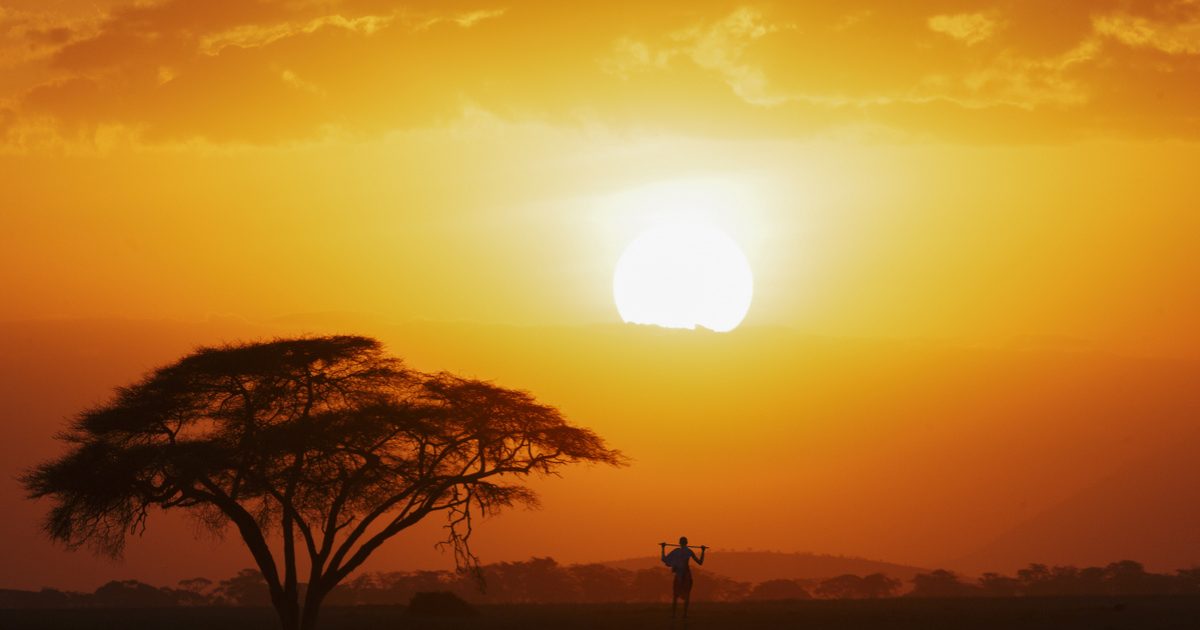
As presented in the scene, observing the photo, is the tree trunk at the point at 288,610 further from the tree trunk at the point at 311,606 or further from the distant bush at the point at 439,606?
the distant bush at the point at 439,606

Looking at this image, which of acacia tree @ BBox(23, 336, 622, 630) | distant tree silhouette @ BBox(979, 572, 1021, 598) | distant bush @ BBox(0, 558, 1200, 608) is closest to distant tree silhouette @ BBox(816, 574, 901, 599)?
distant bush @ BBox(0, 558, 1200, 608)

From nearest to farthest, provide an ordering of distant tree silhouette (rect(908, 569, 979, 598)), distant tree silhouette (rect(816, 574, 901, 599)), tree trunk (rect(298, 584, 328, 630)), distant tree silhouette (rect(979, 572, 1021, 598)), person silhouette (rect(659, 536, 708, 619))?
person silhouette (rect(659, 536, 708, 619)) → tree trunk (rect(298, 584, 328, 630)) → distant tree silhouette (rect(908, 569, 979, 598)) → distant tree silhouette (rect(816, 574, 901, 599)) → distant tree silhouette (rect(979, 572, 1021, 598))

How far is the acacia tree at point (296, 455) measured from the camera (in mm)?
50719

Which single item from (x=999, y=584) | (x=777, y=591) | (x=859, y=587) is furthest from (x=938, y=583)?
(x=777, y=591)

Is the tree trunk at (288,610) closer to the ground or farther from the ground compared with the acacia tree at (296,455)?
closer to the ground

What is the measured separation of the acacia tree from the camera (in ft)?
166

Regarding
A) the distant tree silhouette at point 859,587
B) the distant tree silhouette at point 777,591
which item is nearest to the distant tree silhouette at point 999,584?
the distant tree silhouette at point 859,587

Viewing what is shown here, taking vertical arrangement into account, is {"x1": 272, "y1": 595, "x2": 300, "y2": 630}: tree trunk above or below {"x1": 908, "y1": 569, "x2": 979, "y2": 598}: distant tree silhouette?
below

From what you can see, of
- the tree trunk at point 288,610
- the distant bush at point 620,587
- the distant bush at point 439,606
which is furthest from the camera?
the distant bush at point 620,587

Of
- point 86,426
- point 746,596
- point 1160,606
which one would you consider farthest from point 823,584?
point 86,426

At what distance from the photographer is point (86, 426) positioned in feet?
173

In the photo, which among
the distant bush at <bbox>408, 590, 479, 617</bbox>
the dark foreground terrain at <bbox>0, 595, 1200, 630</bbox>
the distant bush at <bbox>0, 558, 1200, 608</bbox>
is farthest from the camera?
the distant bush at <bbox>0, 558, 1200, 608</bbox>

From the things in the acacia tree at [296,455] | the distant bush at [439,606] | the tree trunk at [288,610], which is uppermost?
the acacia tree at [296,455]

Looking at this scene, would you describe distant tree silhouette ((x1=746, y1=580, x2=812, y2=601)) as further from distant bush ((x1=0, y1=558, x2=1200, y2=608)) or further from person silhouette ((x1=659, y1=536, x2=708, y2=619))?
person silhouette ((x1=659, y1=536, x2=708, y2=619))
